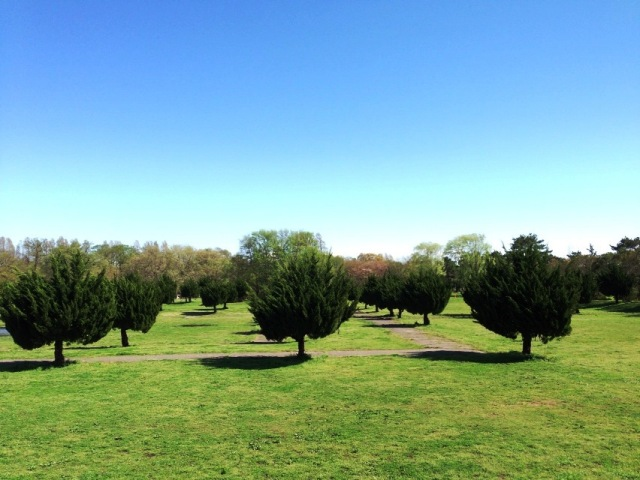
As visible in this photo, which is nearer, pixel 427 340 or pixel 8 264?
pixel 427 340

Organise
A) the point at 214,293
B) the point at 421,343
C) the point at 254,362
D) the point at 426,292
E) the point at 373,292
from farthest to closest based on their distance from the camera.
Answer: the point at 214,293
the point at 373,292
the point at 426,292
the point at 421,343
the point at 254,362

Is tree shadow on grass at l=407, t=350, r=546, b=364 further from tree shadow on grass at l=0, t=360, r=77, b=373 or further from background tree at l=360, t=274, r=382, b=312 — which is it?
background tree at l=360, t=274, r=382, b=312

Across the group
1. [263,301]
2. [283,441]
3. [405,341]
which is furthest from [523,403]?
[405,341]

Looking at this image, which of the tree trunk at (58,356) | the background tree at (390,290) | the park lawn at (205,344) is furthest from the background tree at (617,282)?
the tree trunk at (58,356)

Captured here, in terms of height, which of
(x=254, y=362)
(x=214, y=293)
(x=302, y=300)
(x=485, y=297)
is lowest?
(x=254, y=362)

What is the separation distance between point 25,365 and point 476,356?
60.9 feet

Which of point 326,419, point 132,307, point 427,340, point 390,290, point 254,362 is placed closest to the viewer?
point 326,419

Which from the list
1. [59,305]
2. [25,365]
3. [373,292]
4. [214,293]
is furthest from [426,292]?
[214,293]

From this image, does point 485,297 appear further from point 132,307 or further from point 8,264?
point 8,264

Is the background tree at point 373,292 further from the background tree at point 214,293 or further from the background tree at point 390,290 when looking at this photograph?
the background tree at point 214,293

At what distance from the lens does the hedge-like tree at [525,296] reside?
17.2 meters

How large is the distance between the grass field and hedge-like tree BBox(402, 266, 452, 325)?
1586 cm

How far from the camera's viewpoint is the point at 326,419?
400 inches

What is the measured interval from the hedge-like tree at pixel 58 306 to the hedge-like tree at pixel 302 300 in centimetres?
625
